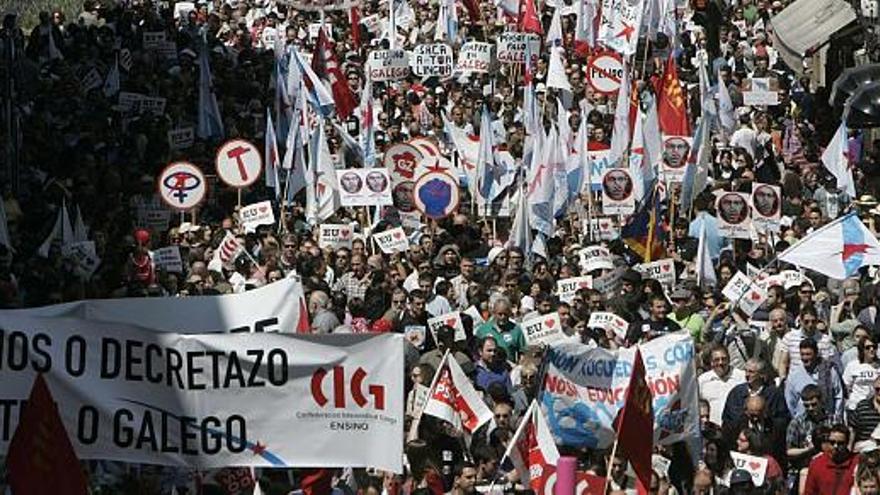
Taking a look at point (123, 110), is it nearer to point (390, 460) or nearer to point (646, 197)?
point (646, 197)

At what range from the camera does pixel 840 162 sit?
30547 millimetres

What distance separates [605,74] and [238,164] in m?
6.16

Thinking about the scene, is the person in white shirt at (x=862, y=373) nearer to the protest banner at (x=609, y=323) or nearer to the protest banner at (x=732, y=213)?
the protest banner at (x=609, y=323)

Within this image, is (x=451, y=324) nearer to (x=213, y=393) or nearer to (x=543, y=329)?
(x=543, y=329)

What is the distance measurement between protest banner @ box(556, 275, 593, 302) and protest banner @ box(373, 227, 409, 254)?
121 inches

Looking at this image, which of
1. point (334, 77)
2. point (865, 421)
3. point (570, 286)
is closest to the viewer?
point (865, 421)

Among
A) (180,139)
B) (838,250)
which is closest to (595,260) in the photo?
(838,250)

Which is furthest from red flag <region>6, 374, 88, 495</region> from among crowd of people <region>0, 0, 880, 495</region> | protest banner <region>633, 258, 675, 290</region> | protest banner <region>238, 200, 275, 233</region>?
protest banner <region>238, 200, 275, 233</region>

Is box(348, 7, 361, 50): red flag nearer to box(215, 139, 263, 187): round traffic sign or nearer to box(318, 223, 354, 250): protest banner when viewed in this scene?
box(215, 139, 263, 187): round traffic sign

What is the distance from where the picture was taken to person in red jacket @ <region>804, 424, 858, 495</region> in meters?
19.9

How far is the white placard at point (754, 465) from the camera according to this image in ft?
65.8

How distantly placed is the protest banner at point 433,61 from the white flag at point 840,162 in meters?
8.85

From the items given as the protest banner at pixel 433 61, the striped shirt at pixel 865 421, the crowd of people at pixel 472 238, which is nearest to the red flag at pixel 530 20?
the crowd of people at pixel 472 238

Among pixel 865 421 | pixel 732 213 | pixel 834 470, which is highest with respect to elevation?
pixel 732 213
